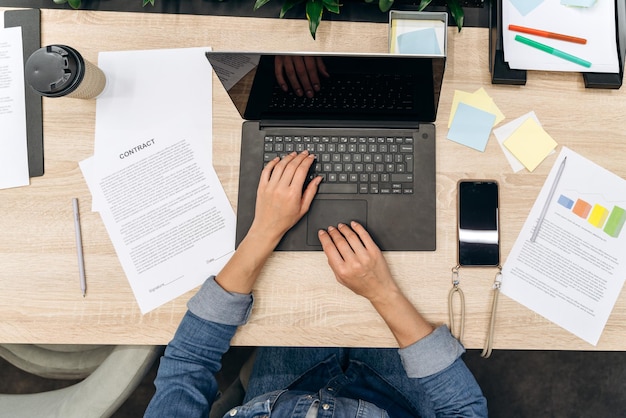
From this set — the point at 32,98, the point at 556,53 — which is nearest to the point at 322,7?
the point at 556,53

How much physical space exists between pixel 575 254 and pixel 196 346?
27.7 inches

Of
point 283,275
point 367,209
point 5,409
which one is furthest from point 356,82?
point 5,409

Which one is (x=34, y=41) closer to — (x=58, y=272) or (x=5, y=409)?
(x=58, y=272)

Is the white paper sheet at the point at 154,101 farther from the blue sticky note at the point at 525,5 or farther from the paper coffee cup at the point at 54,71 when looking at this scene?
the blue sticky note at the point at 525,5

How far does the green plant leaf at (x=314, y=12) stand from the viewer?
0.78m

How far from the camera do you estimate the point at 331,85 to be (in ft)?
2.36

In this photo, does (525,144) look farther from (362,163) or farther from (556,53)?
(362,163)

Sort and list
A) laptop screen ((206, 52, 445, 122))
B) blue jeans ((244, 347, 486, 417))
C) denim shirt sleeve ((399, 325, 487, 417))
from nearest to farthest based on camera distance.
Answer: laptop screen ((206, 52, 445, 122))
denim shirt sleeve ((399, 325, 487, 417))
blue jeans ((244, 347, 486, 417))

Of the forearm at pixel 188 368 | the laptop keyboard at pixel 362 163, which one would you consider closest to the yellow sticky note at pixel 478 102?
the laptop keyboard at pixel 362 163

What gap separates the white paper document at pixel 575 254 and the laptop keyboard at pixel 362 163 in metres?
0.25

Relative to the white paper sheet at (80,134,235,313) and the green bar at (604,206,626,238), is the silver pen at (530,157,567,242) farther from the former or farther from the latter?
the white paper sheet at (80,134,235,313)

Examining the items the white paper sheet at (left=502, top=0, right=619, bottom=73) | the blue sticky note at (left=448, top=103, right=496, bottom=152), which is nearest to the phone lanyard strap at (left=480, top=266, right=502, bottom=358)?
the blue sticky note at (left=448, top=103, right=496, bottom=152)

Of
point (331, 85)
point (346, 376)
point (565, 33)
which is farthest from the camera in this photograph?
point (346, 376)

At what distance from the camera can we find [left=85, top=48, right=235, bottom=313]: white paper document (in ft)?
2.64
